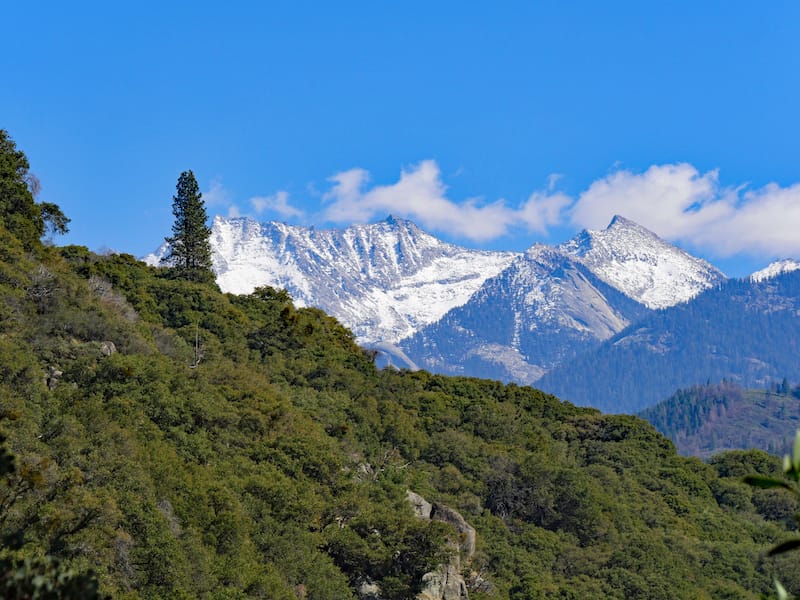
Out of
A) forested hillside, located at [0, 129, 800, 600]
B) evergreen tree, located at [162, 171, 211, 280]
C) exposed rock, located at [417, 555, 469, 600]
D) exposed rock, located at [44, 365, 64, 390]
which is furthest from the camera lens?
evergreen tree, located at [162, 171, 211, 280]

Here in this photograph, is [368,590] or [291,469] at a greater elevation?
[291,469]

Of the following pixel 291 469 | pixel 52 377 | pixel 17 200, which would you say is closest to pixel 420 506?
pixel 291 469

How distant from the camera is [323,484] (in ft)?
175

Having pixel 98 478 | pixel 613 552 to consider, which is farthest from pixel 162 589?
pixel 613 552

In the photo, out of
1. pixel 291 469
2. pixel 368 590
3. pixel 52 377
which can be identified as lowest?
pixel 368 590

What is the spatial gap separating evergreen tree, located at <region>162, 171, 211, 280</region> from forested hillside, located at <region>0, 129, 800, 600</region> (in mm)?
2272

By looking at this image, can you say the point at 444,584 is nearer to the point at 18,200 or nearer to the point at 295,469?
the point at 295,469

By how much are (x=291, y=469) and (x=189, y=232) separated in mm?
38698

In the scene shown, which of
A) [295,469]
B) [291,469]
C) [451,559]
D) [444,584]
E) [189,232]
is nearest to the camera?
[444,584]

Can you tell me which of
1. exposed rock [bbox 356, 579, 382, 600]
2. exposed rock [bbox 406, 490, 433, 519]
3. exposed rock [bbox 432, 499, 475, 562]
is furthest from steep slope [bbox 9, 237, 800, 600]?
exposed rock [bbox 432, 499, 475, 562]

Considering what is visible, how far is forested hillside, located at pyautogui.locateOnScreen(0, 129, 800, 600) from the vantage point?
3681 centimetres

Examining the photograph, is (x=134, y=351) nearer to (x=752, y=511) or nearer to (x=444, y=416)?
(x=444, y=416)

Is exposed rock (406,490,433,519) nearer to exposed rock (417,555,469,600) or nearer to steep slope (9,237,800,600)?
steep slope (9,237,800,600)

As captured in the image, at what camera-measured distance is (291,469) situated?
51469mm
